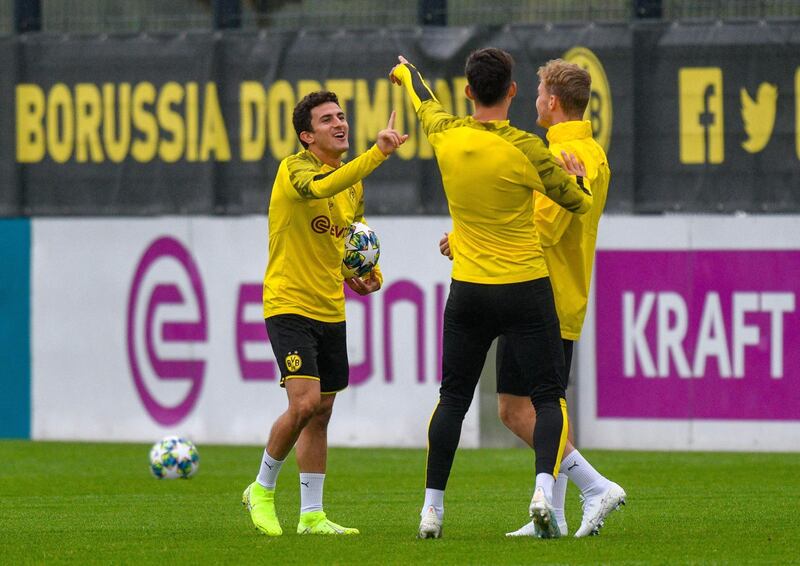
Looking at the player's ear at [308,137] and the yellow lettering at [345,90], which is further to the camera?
the yellow lettering at [345,90]

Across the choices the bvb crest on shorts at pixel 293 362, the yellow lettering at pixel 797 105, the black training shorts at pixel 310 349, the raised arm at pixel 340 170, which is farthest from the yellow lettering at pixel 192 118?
the bvb crest on shorts at pixel 293 362

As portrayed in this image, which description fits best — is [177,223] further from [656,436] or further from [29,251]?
[656,436]

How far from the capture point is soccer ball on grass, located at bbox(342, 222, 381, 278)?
28.9 ft

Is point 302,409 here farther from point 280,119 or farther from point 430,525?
point 280,119

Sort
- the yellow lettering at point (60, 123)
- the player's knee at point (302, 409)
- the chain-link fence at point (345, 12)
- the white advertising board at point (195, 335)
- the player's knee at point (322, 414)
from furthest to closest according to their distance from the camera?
the yellow lettering at point (60, 123) → the white advertising board at point (195, 335) → the chain-link fence at point (345, 12) → the player's knee at point (322, 414) → the player's knee at point (302, 409)

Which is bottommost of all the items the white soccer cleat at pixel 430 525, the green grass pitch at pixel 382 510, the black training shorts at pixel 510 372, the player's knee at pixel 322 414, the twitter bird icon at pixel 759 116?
the green grass pitch at pixel 382 510

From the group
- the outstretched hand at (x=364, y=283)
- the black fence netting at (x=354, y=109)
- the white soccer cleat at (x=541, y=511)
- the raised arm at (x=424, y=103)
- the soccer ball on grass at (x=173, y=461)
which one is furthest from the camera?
the black fence netting at (x=354, y=109)

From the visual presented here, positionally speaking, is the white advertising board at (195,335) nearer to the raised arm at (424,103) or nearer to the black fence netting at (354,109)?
the black fence netting at (354,109)

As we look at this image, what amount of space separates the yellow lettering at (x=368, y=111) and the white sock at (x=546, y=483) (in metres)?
7.61

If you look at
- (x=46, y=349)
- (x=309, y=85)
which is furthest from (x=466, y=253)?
(x=46, y=349)

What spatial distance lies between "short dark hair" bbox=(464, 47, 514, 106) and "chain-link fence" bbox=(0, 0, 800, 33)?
6.86 m

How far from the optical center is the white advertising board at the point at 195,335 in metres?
14.6

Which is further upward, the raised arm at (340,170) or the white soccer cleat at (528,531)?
the raised arm at (340,170)

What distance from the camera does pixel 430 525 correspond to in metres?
7.89
